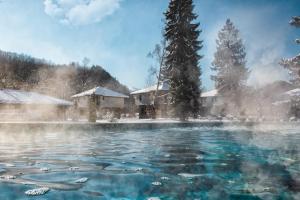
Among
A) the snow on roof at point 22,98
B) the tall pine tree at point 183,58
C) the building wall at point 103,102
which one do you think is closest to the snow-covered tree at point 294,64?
the tall pine tree at point 183,58

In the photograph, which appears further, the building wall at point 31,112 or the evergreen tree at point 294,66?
the building wall at point 31,112

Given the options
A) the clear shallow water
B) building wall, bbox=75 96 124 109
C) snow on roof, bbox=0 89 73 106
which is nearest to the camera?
the clear shallow water

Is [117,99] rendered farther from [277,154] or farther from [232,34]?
[277,154]

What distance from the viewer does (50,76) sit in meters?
59.0

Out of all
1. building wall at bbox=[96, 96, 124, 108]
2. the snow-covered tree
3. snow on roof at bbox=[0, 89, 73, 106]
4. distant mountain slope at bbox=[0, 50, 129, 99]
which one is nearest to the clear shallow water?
the snow-covered tree

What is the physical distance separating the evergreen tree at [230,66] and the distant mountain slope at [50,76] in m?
29.2

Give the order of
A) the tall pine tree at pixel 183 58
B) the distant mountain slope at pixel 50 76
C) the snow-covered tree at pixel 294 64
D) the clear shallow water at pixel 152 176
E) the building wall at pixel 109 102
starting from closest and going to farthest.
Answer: the clear shallow water at pixel 152 176 → the snow-covered tree at pixel 294 64 → the tall pine tree at pixel 183 58 → the building wall at pixel 109 102 → the distant mountain slope at pixel 50 76

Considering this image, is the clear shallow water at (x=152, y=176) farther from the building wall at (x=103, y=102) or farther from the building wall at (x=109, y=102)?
the building wall at (x=109, y=102)

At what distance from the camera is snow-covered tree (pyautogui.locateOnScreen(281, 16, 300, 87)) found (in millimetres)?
12094

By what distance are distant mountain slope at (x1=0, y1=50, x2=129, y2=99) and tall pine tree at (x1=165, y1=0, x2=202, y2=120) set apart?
27.5 meters

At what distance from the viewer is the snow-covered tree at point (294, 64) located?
1209 centimetres

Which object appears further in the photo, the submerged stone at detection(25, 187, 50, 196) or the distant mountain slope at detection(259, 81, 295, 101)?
the distant mountain slope at detection(259, 81, 295, 101)

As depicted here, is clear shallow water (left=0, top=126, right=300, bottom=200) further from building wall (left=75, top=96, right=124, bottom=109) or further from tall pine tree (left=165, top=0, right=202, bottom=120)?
building wall (left=75, top=96, right=124, bottom=109)

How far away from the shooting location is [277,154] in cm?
889
